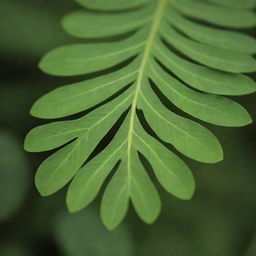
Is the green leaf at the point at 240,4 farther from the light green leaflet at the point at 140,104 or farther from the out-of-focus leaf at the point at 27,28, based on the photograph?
the out-of-focus leaf at the point at 27,28

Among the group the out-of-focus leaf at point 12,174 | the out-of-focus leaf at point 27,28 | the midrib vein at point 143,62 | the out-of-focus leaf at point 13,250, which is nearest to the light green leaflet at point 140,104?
the midrib vein at point 143,62

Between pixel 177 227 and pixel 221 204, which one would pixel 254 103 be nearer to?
pixel 221 204

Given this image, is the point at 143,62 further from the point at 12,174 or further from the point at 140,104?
the point at 12,174

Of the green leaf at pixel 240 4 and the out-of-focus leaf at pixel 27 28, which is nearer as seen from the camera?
the green leaf at pixel 240 4

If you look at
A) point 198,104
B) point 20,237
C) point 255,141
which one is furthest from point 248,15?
point 20,237

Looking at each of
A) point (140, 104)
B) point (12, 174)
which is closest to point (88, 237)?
point (12, 174)

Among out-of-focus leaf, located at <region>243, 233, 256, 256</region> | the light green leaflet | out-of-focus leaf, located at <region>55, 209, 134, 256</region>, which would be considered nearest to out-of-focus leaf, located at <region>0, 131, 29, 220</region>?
out-of-focus leaf, located at <region>55, 209, 134, 256</region>

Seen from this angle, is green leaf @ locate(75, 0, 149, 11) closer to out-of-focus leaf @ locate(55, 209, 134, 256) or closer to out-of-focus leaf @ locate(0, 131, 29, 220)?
out-of-focus leaf @ locate(0, 131, 29, 220)
